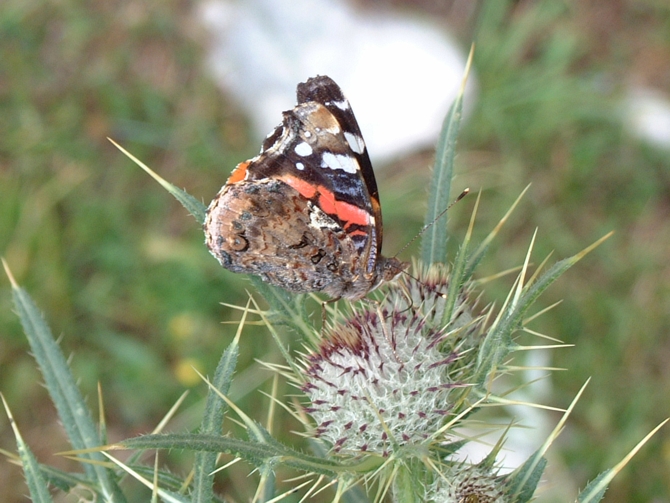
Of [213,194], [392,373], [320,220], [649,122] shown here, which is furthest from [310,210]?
[649,122]

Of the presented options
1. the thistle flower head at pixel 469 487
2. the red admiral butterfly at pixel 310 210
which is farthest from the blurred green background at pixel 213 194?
the thistle flower head at pixel 469 487

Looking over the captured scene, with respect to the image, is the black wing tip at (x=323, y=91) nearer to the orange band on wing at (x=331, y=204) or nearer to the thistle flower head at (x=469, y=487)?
the orange band on wing at (x=331, y=204)

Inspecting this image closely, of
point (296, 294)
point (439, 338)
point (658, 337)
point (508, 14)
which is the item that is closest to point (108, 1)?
point (508, 14)

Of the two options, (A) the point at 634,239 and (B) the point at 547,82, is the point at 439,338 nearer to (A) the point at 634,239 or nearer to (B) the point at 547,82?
(A) the point at 634,239

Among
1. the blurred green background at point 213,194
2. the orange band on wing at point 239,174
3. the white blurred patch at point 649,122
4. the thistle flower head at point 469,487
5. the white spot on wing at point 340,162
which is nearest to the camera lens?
the thistle flower head at point 469,487

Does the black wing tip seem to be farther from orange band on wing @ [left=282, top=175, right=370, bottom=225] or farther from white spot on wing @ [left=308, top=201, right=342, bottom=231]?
white spot on wing @ [left=308, top=201, right=342, bottom=231]
